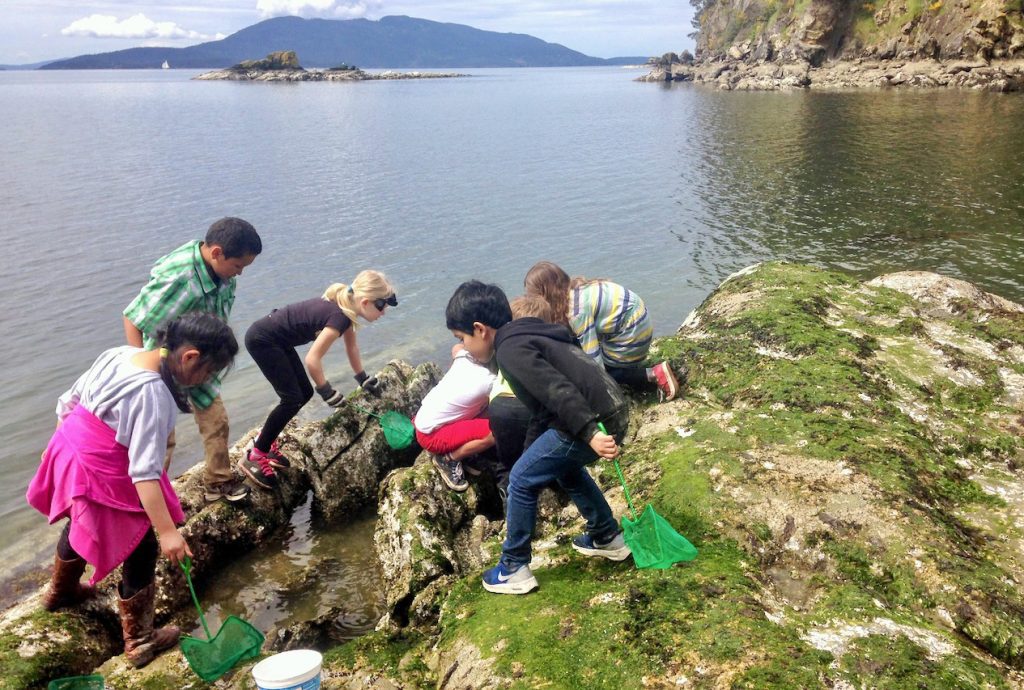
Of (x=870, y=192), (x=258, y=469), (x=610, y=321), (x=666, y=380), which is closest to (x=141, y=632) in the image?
(x=258, y=469)

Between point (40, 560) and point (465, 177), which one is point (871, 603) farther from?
point (465, 177)

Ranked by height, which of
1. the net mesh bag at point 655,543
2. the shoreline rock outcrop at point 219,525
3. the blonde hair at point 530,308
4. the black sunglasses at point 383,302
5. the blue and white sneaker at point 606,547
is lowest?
the shoreline rock outcrop at point 219,525

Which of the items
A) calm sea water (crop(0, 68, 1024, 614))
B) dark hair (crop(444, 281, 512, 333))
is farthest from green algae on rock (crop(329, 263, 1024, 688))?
calm sea water (crop(0, 68, 1024, 614))

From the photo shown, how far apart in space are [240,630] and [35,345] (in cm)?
1279

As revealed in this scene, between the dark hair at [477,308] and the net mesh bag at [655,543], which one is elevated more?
the dark hair at [477,308]

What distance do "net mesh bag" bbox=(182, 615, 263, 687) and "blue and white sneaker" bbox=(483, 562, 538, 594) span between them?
5.65 feet

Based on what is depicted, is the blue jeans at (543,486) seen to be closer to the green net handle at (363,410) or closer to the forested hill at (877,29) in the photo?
the green net handle at (363,410)

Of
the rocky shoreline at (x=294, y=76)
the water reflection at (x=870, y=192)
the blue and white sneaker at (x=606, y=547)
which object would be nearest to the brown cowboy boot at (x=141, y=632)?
the blue and white sneaker at (x=606, y=547)

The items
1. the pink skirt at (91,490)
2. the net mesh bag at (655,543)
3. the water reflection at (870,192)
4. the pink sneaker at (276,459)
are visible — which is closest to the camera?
the net mesh bag at (655,543)

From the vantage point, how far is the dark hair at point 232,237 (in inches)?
246

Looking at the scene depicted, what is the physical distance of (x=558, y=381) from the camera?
13.7ft

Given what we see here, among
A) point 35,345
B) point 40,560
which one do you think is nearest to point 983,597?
point 40,560

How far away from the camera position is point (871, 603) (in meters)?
3.89

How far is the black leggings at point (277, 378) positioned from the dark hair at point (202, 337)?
272 centimetres
